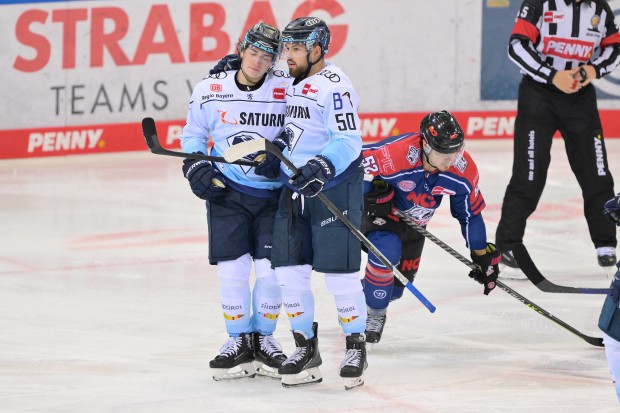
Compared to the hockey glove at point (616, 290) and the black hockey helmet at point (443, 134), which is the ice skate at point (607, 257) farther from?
the hockey glove at point (616, 290)

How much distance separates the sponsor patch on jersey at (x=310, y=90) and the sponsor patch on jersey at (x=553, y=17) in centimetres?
237

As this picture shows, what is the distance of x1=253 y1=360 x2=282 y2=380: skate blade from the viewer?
4.69m

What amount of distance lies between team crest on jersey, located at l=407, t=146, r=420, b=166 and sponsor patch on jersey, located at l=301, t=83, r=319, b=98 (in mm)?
706

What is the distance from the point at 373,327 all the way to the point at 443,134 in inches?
32.7

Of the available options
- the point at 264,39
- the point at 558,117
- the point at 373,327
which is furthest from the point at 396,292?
the point at 558,117

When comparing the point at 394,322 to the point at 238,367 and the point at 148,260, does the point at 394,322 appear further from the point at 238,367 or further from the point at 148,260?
the point at 148,260

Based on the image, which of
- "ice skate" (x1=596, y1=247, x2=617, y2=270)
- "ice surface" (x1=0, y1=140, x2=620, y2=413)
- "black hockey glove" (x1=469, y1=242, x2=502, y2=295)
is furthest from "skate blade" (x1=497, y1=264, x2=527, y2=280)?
"black hockey glove" (x1=469, y1=242, x2=502, y2=295)

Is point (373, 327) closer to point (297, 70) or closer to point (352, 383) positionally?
point (352, 383)

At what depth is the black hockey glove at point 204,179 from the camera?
14.8ft

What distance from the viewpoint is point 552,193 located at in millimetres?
8375

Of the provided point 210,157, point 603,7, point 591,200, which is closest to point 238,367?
point 210,157

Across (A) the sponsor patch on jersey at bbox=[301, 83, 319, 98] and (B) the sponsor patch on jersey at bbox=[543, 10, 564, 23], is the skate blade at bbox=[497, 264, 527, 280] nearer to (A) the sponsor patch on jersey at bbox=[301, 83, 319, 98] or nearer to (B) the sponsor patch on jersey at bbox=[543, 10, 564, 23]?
(B) the sponsor patch on jersey at bbox=[543, 10, 564, 23]

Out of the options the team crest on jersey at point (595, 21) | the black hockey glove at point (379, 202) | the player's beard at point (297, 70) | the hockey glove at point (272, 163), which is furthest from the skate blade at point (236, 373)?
the team crest on jersey at point (595, 21)

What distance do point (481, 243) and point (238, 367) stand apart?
1.05 meters
